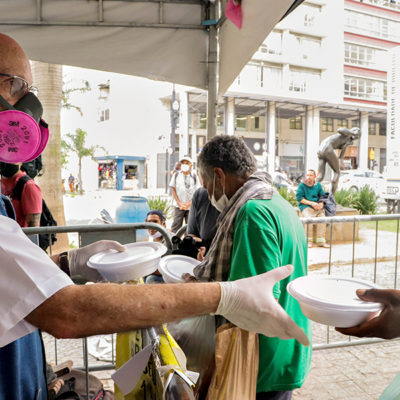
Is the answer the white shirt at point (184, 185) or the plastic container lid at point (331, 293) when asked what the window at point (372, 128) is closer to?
the white shirt at point (184, 185)

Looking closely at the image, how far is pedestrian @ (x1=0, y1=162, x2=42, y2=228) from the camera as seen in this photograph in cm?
408

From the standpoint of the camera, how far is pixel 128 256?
75.2 inches

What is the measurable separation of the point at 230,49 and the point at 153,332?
9.66 ft

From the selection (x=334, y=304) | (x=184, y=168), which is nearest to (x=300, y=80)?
(x=184, y=168)

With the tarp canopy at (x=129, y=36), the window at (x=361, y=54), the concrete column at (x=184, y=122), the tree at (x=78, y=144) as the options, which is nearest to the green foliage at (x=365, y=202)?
the tarp canopy at (x=129, y=36)

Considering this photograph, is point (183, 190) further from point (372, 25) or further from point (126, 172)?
point (372, 25)

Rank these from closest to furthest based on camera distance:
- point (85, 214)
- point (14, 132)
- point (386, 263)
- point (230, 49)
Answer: point (14, 132) < point (230, 49) < point (386, 263) < point (85, 214)

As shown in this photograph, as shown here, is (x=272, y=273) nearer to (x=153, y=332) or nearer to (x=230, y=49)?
(x=153, y=332)

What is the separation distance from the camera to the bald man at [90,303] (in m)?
1.00

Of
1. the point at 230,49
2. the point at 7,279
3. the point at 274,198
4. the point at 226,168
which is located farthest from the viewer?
the point at 230,49

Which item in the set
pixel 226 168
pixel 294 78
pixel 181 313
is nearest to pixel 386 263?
pixel 226 168

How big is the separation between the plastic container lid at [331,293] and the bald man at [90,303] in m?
0.17

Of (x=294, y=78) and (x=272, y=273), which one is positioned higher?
(x=294, y=78)

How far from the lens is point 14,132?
5.38ft
